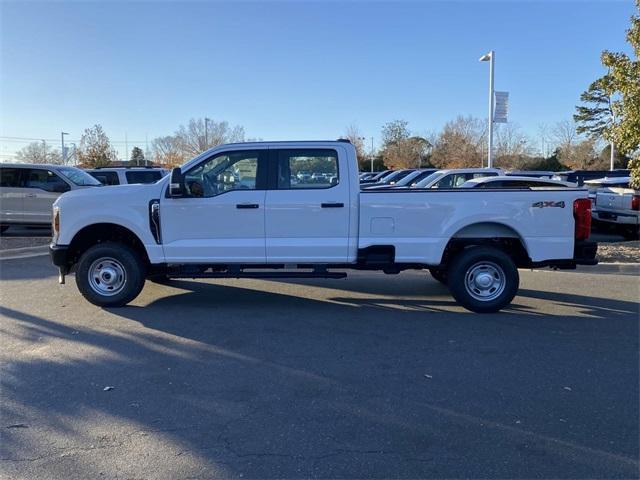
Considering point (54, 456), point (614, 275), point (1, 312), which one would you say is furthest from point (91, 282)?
point (614, 275)

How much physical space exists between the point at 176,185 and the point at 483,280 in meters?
4.14

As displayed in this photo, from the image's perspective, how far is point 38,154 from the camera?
7000 centimetres

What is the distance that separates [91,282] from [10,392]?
276cm

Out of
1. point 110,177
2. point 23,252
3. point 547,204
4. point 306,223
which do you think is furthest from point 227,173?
point 110,177

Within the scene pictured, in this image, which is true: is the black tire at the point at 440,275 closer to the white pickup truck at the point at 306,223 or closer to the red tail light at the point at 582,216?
the white pickup truck at the point at 306,223

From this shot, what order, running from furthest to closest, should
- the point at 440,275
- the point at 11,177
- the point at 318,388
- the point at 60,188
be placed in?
1. the point at 11,177
2. the point at 60,188
3. the point at 440,275
4. the point at 318,388

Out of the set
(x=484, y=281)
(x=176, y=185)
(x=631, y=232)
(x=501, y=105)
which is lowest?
(x=484, y=281)

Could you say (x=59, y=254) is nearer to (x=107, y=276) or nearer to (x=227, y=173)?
(x=107, y=276)

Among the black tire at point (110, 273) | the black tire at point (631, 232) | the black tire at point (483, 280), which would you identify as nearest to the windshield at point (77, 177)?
the black tire at point (110, 273)

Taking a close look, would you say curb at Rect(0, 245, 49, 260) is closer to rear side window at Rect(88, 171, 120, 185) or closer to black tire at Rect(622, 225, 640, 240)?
rear side window at Rect(88, 171, 120, 185)

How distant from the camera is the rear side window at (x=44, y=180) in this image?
A: 13.7 m

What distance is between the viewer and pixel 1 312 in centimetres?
679

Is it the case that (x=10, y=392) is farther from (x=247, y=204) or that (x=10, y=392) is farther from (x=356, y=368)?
(x=247, y=204)

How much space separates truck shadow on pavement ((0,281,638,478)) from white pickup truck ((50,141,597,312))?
576mm
